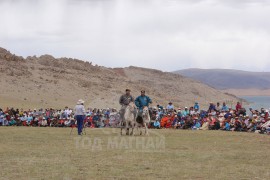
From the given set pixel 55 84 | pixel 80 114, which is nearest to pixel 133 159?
pixel 80 114

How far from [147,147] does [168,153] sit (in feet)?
6.14

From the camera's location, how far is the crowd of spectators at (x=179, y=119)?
30.8m

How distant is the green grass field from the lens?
1351 cm

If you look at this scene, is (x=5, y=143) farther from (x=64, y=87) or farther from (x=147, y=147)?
(x=64, y=87)

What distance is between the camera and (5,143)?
21.5 m

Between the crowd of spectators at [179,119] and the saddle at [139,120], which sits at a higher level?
the crowd of spectators at [179,119]

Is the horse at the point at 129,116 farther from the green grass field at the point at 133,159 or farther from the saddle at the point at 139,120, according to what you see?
the green grass field at the point at 133,159

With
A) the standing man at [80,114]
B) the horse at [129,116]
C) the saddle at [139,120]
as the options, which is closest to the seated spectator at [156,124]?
the saddle at [139,120]

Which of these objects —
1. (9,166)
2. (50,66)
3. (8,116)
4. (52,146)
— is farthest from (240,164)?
(50,66)

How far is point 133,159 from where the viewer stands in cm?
1630

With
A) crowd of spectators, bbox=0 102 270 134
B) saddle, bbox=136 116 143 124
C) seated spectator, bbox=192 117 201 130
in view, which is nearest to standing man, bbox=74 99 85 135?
saddle, bbox=136 116 143 124

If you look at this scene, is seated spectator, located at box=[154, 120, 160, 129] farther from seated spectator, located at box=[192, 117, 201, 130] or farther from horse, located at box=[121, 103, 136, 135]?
horse, located at box=[121, 103, 136, 135]

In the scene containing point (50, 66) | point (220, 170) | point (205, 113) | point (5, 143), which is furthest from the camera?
point (50, 66)

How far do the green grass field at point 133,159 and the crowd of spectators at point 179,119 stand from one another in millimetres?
7347
